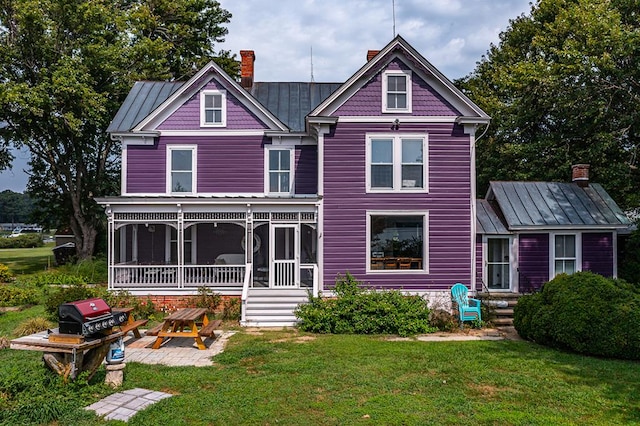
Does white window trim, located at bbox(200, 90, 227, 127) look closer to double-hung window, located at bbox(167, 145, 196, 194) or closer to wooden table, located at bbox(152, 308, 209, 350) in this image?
double-hung window, located at bbox(167, 145, 196, 194)

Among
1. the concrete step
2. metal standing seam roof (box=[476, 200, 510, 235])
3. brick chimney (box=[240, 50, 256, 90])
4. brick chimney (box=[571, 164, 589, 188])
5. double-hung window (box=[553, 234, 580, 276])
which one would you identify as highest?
brick chimney (box=[240, 50, 256, 90])

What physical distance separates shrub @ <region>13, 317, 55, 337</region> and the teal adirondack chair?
1100 centimetres

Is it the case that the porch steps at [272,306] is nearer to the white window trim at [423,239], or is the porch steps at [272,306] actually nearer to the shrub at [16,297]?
the white window trim at [423,239]

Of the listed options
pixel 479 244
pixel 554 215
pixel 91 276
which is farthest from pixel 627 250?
pixel 91 276

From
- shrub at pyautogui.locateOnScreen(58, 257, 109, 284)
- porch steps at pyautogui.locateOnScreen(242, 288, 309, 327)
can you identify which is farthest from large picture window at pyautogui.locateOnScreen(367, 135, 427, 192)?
shrub at pyautogui.locateOnScreen(58, 257, 109, 284)

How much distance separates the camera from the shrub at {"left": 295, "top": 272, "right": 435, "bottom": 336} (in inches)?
480

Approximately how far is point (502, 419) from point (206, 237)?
1367cm

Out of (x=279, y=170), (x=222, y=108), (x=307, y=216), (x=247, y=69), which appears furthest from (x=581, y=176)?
(x=247, y=69)

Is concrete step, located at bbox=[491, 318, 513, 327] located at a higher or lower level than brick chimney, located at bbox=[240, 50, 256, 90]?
lower

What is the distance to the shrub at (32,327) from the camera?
1094 centimetres

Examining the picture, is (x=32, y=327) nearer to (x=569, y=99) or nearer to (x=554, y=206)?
(x=554, y=206)

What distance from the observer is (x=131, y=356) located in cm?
959

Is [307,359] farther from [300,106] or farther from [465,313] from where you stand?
[300,106]

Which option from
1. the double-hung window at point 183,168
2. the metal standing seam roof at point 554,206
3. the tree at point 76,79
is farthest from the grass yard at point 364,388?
the tree at point 76,79
